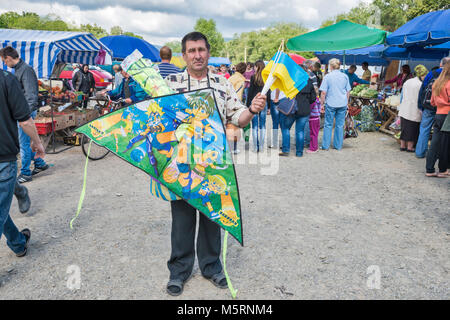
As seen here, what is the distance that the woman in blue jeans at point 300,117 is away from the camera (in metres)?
7.29

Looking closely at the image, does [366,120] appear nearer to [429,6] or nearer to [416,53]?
[416,53]

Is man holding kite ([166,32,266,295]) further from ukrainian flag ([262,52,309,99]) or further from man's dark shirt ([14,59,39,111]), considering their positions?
man's dark shirt ([14,59,39,111])

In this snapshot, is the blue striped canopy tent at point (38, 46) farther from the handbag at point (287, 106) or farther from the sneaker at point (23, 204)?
the handbag at point (287, 106)

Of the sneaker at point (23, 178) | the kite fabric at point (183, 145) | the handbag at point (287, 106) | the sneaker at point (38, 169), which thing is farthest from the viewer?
the handbag at point (287, 106)

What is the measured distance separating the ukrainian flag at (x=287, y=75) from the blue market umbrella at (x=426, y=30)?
19.8 feet

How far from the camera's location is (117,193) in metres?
5.18

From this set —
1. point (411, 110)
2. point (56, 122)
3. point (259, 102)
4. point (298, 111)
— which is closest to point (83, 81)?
point (56, 122)

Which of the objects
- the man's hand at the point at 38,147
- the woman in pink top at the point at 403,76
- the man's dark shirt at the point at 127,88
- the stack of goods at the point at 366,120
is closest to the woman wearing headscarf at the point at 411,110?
the stack of goods at the point at 366,120

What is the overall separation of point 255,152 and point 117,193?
373cm

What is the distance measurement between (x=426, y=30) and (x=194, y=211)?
23.1ft

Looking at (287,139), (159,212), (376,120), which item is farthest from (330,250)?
(376,120)

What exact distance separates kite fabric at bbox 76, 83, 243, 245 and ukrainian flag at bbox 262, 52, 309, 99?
0.49 meters

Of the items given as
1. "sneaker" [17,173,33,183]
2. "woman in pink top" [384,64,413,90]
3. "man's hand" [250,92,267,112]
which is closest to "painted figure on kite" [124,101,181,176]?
"man's hand" [250,92,267,112]
